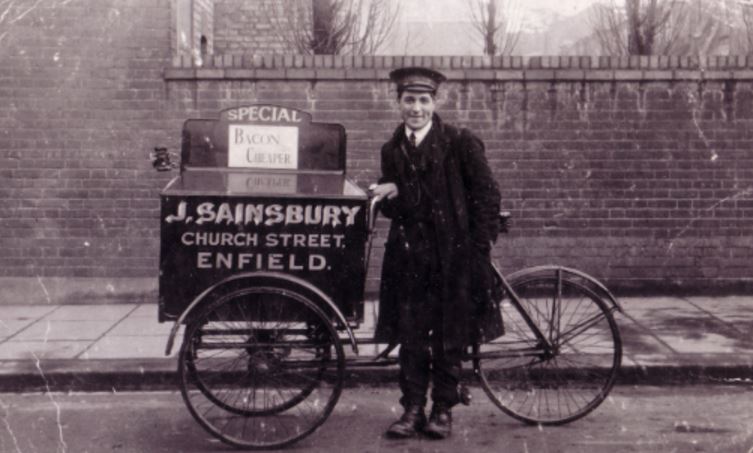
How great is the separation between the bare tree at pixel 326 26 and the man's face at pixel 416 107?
5500 millimetres

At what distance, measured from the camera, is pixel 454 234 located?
518 centimetres

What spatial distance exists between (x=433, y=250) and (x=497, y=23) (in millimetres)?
8547

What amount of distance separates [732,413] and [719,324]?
204 cm

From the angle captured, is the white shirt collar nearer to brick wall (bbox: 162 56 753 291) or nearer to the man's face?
the man's face

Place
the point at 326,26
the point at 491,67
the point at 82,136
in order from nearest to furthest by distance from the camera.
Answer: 1. the point at 82,136
2. the point at 491,67
3. the point at 326,26

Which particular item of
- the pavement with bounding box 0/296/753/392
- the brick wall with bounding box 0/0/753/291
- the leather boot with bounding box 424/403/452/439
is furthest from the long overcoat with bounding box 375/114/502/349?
the brick wall with bounding box 0/0/753/291

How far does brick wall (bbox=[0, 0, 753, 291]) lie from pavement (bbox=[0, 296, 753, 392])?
0.61m

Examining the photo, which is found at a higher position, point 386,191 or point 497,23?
point 497,23

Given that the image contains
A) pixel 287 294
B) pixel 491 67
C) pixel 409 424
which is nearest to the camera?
pixel 287 294

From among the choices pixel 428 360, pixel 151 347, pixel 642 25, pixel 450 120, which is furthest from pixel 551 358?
A: pixel 642 25

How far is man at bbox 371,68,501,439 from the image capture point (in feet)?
16.9

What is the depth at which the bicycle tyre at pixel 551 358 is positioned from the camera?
5379 millimetres

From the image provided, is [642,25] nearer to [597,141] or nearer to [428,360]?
[597,141]

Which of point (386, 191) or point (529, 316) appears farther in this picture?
point (529, 316)
